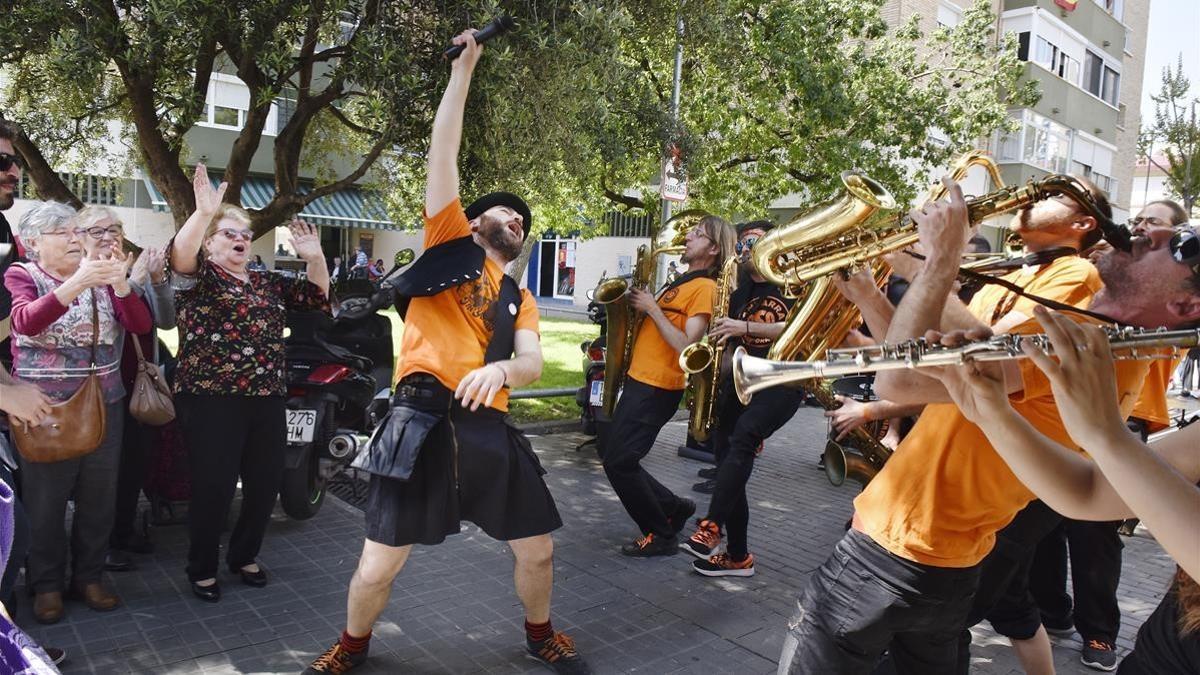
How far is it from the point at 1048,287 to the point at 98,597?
13.5ft

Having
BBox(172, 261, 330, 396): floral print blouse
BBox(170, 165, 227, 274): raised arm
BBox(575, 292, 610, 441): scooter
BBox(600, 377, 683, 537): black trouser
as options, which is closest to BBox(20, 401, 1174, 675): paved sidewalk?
BBox(600, 377, 683, 537): black trouser

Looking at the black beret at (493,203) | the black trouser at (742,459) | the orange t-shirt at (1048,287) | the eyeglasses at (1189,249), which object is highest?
the black beret at (493,203)

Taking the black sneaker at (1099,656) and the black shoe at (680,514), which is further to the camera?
the black shoe at (680,514)

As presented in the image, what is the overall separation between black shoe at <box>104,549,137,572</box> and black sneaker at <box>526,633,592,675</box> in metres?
2.26

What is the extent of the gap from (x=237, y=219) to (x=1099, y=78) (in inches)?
1224

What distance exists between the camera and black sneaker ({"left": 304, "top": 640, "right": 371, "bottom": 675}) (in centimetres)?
321

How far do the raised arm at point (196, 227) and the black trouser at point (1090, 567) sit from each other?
13.5 feet

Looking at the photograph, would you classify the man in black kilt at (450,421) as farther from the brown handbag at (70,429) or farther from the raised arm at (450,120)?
the brown handbag at (70,429)

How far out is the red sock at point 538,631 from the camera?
347 cm

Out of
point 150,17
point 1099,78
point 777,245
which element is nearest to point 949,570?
point 777,245

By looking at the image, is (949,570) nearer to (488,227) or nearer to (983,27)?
(488,227)

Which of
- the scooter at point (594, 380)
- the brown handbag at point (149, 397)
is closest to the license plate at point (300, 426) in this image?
the brown handbag at point (149, 397)

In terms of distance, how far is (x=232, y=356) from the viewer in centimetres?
392

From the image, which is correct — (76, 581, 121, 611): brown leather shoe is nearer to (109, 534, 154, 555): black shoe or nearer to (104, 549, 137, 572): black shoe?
(104, 549, 137, 572): black shoe
